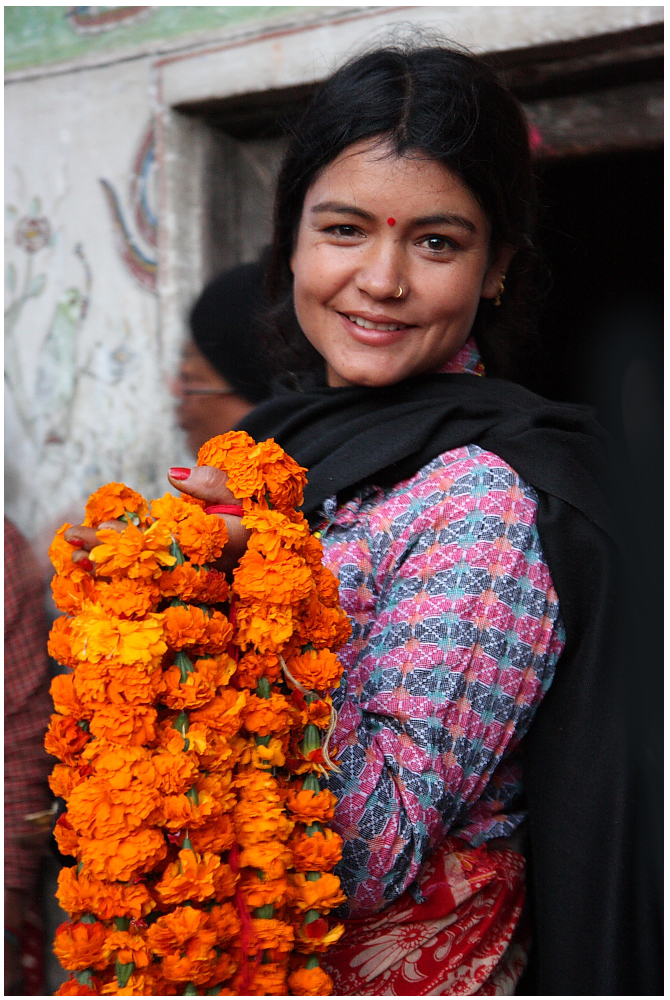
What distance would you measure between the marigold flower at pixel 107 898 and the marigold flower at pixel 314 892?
0.17m

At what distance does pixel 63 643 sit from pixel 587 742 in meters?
0.77

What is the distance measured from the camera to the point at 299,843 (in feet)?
3.32

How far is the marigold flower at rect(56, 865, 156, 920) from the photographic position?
0.93 m

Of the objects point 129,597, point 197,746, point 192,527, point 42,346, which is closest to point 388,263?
point 192,527

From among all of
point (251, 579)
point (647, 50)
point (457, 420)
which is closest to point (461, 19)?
point (647, 50)

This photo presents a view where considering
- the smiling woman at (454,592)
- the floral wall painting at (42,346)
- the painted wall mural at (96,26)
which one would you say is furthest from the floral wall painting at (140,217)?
the smiling woman at (454,592)

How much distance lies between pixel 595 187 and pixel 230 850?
2736 millimetres

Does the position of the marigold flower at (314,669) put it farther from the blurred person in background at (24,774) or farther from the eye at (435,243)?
the blurred person in background at (24,774)

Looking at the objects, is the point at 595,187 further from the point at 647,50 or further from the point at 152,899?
the point at 152,899

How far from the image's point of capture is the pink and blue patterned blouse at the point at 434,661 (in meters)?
1.13

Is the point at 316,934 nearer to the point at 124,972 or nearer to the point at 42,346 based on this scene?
the point at 124,972

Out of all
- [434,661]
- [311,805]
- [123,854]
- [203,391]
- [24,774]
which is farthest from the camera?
[203,391]

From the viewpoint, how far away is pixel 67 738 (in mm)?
1020

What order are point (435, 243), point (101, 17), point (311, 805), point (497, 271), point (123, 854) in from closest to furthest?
point (123, 854) → point (311, 805) → point (435, 243) → point (497, 271) → point (101, 17)
